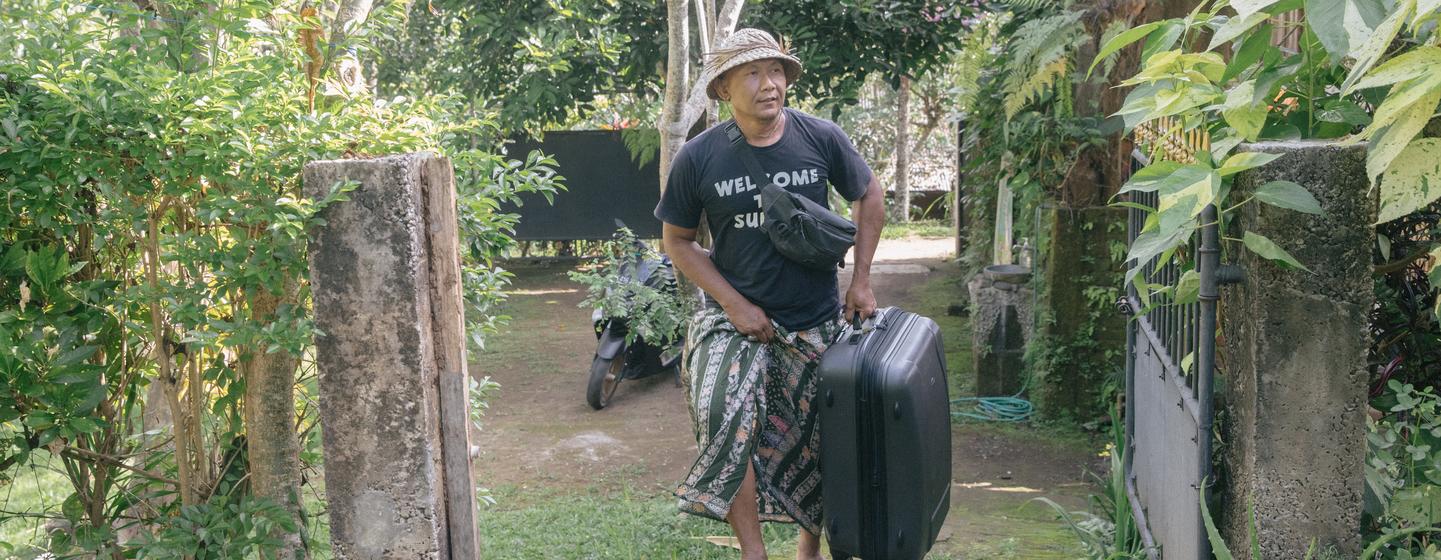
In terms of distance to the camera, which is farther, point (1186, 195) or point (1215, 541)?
point (1215, 541)

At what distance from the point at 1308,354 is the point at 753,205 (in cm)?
178

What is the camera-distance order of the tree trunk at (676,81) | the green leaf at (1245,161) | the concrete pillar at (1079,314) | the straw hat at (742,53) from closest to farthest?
the green leaf at (1245,161) → the straw hat at (742,53) → the tree trunk at (676,81) → the concrete pillar at (1079,314)

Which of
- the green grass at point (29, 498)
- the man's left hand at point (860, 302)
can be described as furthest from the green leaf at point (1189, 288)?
the green grass at point (29, 498)

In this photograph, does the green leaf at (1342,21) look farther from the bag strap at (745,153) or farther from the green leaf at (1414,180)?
the bag strap at (745,153)

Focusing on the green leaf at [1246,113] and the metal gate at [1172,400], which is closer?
the green leaf at [1246,113]

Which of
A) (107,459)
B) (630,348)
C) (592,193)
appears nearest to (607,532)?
(107,459)

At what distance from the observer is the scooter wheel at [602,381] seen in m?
7.69

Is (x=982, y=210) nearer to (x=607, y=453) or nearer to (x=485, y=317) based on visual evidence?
(x=607, y=453)

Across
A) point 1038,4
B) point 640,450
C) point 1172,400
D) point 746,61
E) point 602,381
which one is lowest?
point 640,450

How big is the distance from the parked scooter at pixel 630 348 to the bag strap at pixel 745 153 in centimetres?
333

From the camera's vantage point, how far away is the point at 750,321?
3787 millimetres

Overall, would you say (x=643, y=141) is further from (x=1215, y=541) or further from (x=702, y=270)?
(x=1215, y=541)

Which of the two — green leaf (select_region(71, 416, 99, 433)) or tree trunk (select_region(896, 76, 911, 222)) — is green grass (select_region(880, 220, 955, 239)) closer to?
tree trunk (select_region(896, 76, 911, 222))

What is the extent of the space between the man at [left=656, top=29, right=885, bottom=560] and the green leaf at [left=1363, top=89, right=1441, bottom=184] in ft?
6.25
